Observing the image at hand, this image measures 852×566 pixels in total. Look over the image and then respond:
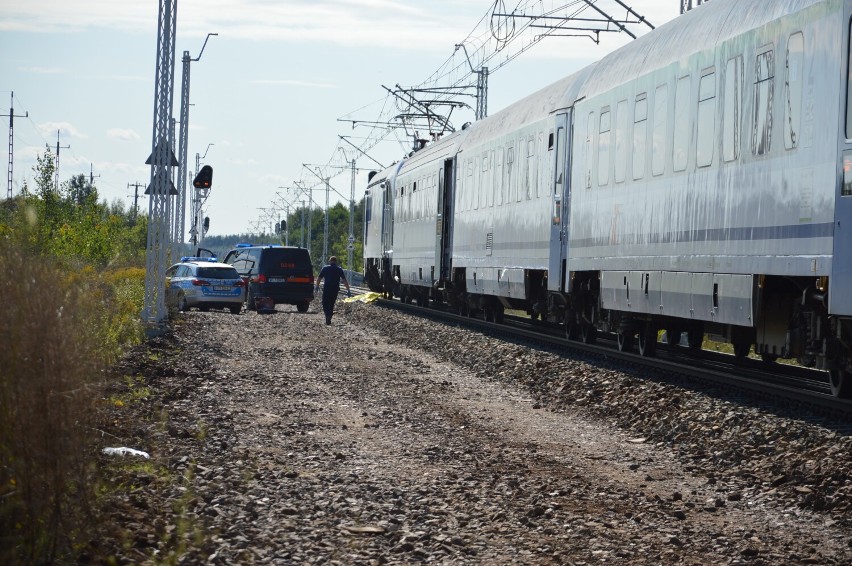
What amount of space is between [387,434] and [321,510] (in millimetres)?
3466

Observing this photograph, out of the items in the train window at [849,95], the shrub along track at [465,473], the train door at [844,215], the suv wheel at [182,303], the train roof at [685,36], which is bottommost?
the shrub along track at [465,473]

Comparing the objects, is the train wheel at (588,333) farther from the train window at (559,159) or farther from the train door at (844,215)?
the train door at (844,215)

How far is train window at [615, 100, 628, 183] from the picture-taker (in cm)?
1648

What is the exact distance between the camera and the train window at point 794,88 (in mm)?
11109

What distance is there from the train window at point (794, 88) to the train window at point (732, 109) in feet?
3.75

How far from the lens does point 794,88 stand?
442 inches

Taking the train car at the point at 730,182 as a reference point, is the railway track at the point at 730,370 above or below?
below

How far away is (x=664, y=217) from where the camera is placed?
48.7ft

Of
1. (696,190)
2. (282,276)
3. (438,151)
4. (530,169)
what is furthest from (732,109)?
(282,276)

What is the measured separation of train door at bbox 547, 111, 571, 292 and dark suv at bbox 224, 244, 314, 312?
49.1ft

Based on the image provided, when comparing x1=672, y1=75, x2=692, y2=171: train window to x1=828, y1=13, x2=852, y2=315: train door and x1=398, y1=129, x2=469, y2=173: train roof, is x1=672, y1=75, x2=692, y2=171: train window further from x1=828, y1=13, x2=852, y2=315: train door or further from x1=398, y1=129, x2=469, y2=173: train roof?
x1=398, y1=129, x2=469, y2=173: train roof

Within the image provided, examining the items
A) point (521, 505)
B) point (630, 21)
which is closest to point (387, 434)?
point (521, 505)

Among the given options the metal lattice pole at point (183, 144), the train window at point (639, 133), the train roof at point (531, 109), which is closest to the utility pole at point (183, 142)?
the metal lattice pole at point (183, 144)

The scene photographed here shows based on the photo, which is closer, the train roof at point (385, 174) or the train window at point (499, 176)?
the train window at point (499, 176)
